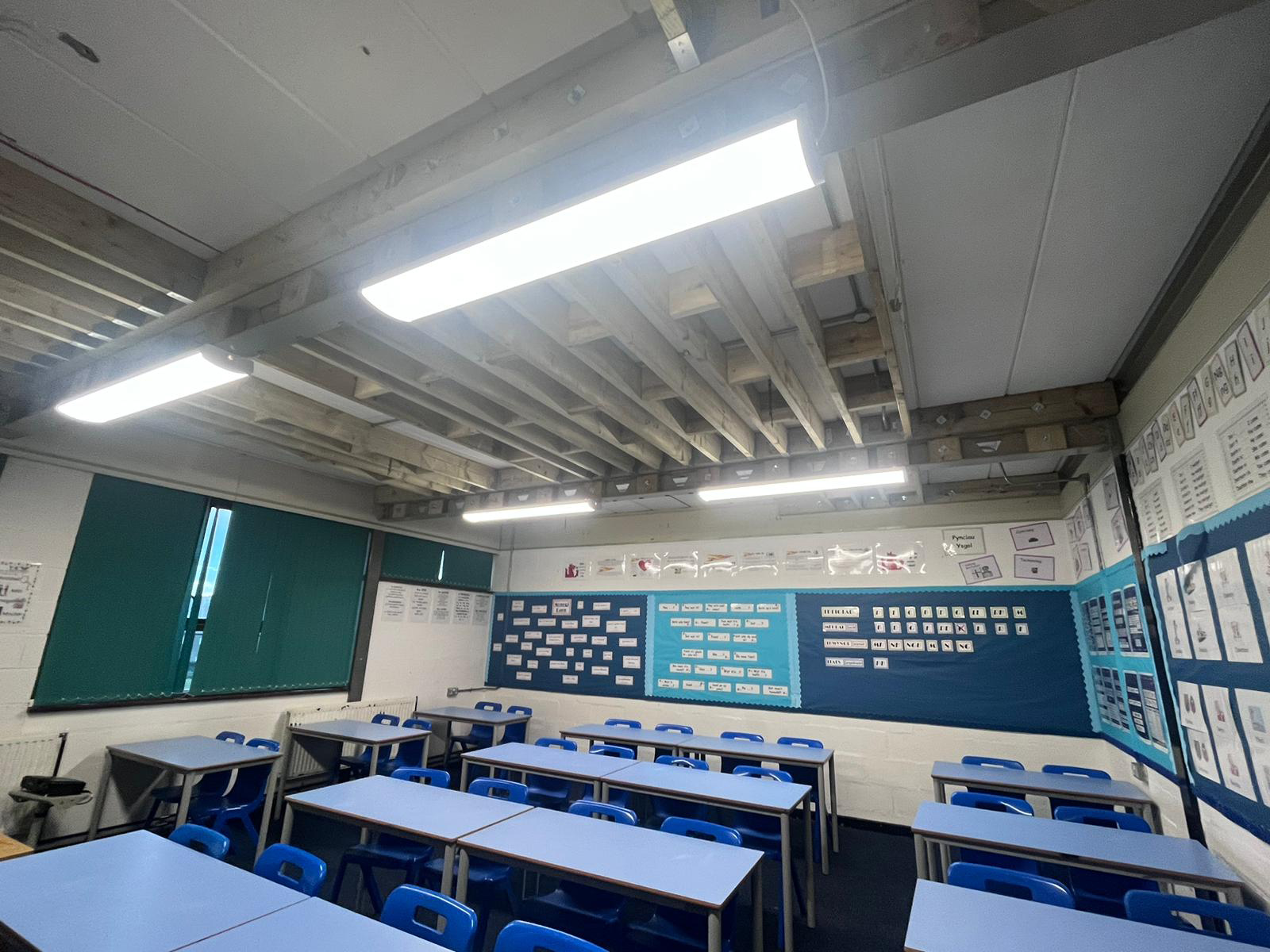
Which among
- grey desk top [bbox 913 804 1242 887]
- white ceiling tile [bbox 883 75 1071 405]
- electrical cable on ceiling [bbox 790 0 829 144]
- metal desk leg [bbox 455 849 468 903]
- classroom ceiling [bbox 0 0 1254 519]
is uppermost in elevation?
white ceiling tile [bbox 883 75 1071 405]

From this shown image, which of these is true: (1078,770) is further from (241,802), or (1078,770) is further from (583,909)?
(241,802)

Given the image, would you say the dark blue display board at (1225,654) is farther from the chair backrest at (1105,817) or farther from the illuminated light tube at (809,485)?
the illuminated light tube at (809,485)

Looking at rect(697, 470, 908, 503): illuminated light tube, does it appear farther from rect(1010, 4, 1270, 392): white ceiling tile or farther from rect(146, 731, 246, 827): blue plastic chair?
rect(146, 731, 246, 827): blue plastic chair

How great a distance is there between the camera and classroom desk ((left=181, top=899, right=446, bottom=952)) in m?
1.55

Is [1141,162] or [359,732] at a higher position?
[1141,162]

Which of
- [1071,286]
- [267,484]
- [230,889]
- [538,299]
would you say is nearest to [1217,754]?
[1071,286]

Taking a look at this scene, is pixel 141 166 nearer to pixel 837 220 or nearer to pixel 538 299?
pixel 538 299

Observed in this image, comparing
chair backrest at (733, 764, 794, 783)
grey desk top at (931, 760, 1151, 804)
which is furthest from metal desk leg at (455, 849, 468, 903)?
grey desk top at (931, 760, 1151, 804)

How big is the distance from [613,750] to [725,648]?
1673 mm

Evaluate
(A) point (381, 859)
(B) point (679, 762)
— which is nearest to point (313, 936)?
(A) point (381, 859)

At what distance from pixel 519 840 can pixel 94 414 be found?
137 inches

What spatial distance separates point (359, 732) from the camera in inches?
185

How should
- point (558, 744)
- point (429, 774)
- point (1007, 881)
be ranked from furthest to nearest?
point (558, 744)
point (429, 774)
point (1007, 881)

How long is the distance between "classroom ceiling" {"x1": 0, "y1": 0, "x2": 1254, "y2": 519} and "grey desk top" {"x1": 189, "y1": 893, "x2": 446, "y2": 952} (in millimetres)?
2074
